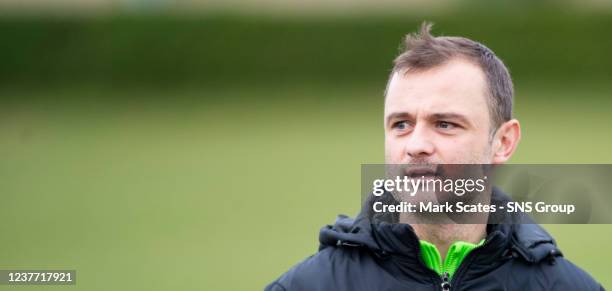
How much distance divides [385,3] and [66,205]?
6.46 m

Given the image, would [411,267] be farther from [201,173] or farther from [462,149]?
[201,173]

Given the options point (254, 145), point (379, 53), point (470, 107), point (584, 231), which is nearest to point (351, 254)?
point (470, 107)

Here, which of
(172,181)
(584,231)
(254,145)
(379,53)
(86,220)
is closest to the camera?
(584,231)

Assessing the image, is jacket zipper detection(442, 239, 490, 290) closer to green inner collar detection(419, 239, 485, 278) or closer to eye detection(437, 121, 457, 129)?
green inner collar detection(419, 239, 485, 278)

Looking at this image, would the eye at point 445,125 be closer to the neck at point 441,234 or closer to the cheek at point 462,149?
the cheek at point 462,149

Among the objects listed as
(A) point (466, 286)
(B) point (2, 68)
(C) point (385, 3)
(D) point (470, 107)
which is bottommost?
(A) point (466, 286)

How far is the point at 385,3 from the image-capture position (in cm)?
1361

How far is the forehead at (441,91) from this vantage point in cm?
224

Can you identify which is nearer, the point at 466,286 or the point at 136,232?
the point at 466,286

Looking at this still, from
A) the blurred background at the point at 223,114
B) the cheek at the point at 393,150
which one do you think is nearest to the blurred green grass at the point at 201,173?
the blurred background at the point at 223,114

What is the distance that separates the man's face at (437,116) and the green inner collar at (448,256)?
0.17 m

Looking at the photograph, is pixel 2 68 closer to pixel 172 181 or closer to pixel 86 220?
pixel 172 181

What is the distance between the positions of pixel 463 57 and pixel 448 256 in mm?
424

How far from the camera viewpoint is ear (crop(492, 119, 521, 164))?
237 cm
